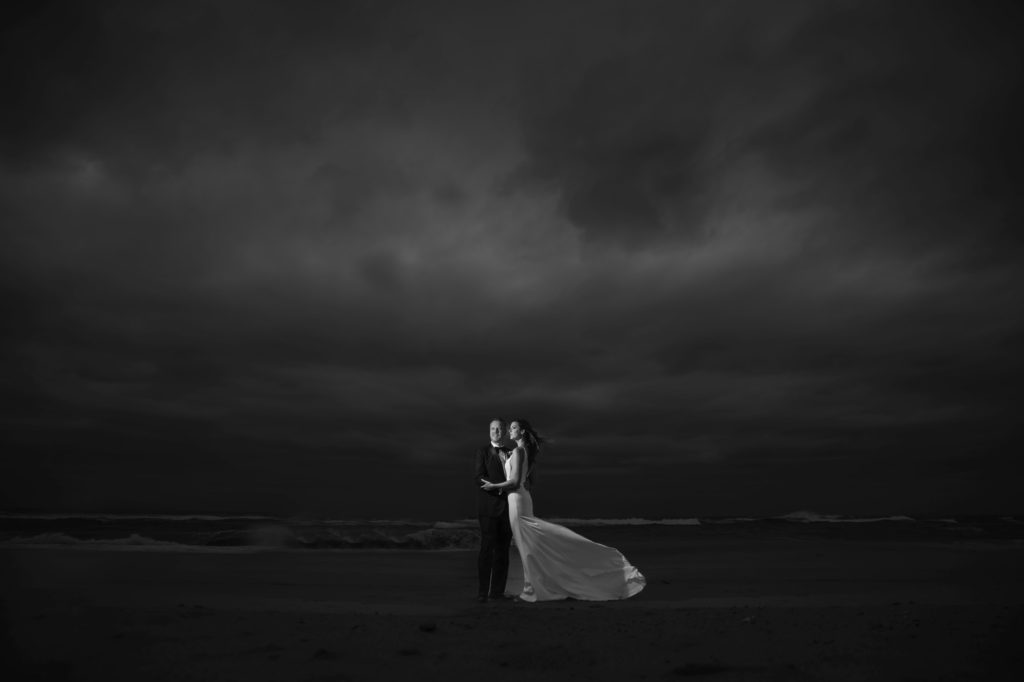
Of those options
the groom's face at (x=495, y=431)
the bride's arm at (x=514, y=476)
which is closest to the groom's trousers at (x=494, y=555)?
the bride's arm at (x=514, y=476)

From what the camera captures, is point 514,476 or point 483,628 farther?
point 514,476

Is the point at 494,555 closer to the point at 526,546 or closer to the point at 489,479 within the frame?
the point at 526,546

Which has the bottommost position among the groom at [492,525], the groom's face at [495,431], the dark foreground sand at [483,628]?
the dark foreground sand at [483,628]

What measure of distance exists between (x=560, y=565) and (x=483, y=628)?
2841 millimetres

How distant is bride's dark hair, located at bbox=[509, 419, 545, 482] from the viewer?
9.32m

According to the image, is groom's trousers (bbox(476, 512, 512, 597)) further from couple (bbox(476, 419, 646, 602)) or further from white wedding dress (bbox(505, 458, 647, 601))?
white wedding dress (bbox(505, 458, 647, 601))

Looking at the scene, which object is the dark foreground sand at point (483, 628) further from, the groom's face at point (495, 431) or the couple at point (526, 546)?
the groom's face at point (495, 431)

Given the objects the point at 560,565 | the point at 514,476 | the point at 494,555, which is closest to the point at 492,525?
the point at 494,555

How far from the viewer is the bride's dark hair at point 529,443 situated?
9.32m

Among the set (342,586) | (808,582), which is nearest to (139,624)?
(342,586)

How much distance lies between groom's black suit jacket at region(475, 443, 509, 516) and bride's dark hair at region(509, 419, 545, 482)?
0.45 m

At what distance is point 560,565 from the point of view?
9219 mm

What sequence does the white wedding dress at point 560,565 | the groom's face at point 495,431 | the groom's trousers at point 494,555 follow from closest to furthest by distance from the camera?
the groom's trousers at point 494,555 → the white wedding dress at point 560,565 → the groom's face at point 495,431

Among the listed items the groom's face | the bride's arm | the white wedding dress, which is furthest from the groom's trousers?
the groom's face
